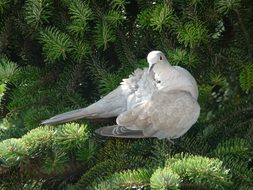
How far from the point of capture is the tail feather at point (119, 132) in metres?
1.40

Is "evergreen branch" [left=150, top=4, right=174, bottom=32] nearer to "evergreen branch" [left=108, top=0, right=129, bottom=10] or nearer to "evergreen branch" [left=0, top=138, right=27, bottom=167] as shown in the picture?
"evergreen branch" [left=108, top=0, right=129, bottom=10]

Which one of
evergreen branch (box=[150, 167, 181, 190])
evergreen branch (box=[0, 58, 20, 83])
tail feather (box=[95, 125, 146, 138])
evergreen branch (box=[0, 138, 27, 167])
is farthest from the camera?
evergreen branch (box=[0, 58, 20, 83])

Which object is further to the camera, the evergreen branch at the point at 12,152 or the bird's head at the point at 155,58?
the bird's head at the point at 155,58

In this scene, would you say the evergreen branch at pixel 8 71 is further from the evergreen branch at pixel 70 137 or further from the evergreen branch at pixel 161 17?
the evergreen branch at pixel 161 17

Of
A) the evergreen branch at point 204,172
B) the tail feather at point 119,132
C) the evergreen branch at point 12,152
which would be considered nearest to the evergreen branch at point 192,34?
the tail feather at point 119,132

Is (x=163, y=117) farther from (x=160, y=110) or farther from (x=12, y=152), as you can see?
(x=12, y=152)

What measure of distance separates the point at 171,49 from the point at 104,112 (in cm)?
23

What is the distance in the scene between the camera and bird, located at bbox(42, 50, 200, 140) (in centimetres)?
142

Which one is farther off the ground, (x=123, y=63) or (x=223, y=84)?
(x=123, y=63)

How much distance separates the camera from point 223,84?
1.91 meters

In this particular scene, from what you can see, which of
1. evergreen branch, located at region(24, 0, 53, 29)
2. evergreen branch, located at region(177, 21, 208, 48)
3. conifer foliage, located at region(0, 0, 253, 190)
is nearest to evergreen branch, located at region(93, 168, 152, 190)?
conifer foliage, located at region(0, 0, 253, 190)

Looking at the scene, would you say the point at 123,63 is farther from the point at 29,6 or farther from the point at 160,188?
the point at 160,188

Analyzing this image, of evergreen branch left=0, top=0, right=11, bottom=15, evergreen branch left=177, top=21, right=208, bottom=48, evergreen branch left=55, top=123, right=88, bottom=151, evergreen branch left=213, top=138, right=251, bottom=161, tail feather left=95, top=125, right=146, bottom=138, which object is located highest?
evergreen branch left=0, top=0, right=11, bottom=15

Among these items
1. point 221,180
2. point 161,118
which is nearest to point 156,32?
point 161,118
